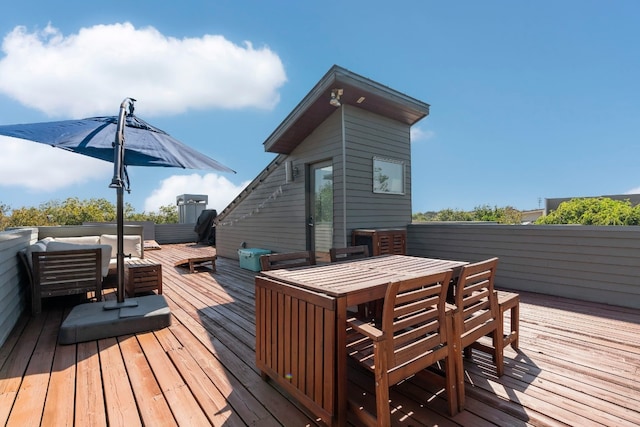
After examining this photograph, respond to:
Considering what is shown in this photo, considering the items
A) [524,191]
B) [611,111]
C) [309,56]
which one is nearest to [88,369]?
[309,56]

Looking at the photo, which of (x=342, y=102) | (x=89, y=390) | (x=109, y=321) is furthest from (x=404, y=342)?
(x=342, y=102)

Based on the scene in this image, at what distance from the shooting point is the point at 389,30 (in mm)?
6980

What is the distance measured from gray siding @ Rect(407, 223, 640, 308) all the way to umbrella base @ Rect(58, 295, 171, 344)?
4766 millimetres

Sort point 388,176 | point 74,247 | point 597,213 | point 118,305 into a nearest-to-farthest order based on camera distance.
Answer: point 118,305, point 74,247, point 388,176, point 597,213

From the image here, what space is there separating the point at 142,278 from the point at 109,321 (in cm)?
142

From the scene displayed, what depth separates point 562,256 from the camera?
4.18 meters

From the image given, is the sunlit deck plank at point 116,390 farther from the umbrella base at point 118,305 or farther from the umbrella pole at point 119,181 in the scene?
the umbrella pole at point 119,181

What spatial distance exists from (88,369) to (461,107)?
1540cm

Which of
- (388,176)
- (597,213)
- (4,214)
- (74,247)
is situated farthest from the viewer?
(4,214)

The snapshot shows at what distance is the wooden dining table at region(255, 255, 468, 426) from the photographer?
146cm

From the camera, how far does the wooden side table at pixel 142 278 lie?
13.4 ft

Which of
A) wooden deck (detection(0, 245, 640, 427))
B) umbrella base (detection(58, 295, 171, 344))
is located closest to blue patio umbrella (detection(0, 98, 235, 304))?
umbrella base (detection(58, 295, 171, 344))

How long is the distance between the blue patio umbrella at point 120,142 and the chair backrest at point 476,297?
280 centimetres

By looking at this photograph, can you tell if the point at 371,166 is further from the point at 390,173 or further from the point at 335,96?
the point at 335,96
